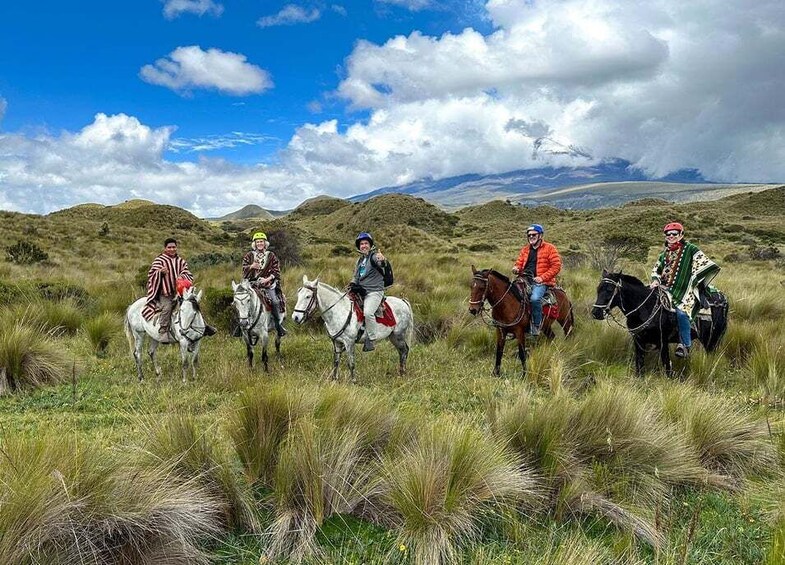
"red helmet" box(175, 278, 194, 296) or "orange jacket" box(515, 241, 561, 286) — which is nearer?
"red helmet" box(175, 278, 194, 296)

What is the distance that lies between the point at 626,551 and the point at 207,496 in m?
2.74

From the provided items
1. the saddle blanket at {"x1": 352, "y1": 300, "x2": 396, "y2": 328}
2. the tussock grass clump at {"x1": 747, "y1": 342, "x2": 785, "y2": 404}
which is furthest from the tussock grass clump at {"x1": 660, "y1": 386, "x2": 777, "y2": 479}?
the saddle blanket at {"x1": 352, "y1": 300, "x2": 396, "y2": 328}

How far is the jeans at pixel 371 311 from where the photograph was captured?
8523mm

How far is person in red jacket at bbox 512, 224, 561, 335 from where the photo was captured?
8.92m

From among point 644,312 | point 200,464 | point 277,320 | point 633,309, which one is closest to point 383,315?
point 277,320

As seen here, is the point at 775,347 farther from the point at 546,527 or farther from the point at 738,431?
the point at 546,527

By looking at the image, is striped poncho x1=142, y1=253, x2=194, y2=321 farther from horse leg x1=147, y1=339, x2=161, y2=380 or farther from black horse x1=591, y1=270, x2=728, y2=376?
black horse x1=591, y1=270, x2=728, y2=376

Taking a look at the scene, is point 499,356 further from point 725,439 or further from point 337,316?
point 725,439

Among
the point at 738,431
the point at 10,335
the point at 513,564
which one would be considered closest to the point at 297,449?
the point at 513,564

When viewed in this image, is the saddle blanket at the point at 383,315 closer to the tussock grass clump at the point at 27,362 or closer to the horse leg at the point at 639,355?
the horse leg at the point at 639,355

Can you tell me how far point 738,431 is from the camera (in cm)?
486

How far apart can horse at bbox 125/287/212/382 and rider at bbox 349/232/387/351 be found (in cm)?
265

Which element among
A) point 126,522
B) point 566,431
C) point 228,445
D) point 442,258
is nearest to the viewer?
point 126,522

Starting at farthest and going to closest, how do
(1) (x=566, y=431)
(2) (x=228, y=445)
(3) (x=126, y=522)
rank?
(1) (x=566, y=431)
(2) (x=228, y=445)
(3) (x=126, y=522)
